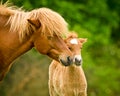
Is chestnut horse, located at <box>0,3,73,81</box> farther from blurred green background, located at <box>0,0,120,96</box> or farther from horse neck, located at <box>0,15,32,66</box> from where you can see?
blurred green background, located at <box>0,0,120,96</box>

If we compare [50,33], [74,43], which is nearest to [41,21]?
[50,33]

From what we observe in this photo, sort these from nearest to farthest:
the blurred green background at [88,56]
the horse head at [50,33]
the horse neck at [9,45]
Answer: the horse head at [50,33]
the horse neck at [9,45]
the blurred green background at [88,56]

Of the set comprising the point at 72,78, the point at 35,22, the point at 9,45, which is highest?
the point at 35,22

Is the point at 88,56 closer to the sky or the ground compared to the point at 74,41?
closer to the ground

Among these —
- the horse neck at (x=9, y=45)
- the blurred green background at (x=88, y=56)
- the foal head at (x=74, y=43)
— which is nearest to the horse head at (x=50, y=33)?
the horse neck at (x=9, y=45)

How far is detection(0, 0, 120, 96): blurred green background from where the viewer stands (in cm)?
2197

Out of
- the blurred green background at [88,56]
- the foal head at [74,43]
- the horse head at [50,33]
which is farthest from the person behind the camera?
the blurred green background at [88,56]

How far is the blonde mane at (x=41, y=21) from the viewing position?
1175cm

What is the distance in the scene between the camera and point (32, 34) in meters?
12.0

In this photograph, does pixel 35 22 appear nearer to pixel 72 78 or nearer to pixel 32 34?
pixel 32 34

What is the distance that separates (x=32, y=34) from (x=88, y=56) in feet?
58.0

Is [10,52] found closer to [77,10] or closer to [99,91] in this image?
[99,91]

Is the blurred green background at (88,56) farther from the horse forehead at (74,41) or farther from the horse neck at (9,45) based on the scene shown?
the horse neck at (9,45)

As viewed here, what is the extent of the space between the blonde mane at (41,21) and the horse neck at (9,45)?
0.09m
